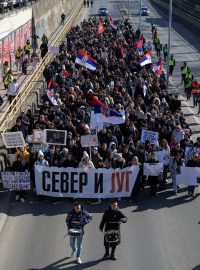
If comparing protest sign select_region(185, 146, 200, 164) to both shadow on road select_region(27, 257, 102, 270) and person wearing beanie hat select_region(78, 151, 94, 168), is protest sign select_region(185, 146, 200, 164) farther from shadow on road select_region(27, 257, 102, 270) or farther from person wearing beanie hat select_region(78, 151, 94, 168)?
shadow on road select_region(27, 257, 102, 270)

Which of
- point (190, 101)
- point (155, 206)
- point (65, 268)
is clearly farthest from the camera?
point (190, 101)

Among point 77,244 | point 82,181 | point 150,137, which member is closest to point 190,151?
point 150,137

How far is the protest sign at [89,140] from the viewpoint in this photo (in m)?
17.7

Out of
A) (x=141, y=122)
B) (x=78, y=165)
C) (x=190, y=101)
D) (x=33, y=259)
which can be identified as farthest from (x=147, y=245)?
(x=190, y=101)

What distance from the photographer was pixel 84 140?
1775 cm

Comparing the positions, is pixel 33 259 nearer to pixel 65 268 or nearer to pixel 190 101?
pixel 65 268

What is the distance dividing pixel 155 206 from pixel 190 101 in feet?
50.6

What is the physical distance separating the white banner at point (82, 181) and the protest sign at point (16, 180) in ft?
1.11

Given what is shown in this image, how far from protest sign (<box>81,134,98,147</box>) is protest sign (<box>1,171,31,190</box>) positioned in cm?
192

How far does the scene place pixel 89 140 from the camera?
58.4ft

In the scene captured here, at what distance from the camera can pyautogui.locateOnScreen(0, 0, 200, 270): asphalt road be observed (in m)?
13.3

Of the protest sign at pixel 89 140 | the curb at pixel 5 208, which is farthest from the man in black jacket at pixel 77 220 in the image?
the protest sign at pixel 89 140

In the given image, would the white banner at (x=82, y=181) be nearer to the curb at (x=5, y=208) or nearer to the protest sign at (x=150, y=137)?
the curb at (x=5, y=208)

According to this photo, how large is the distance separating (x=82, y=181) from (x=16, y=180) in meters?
1.78
